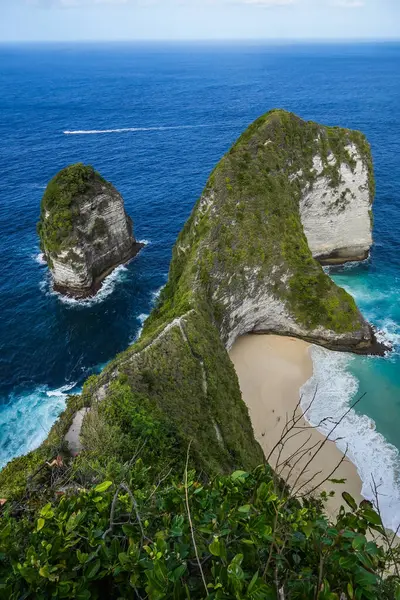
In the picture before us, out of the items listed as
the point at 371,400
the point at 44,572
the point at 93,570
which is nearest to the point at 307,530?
the point at 93,570

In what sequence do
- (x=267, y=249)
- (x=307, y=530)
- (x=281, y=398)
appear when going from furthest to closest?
(x=267, y=249)
(x=281, y=398)
(x=307, y=530)

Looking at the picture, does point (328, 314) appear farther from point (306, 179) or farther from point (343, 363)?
point (306, 179)

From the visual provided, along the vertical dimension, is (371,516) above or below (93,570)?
above

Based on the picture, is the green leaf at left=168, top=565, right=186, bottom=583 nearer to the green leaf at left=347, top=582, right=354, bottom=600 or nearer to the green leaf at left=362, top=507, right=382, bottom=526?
the green leaf at left=347, top=582, right=354, bottom=600

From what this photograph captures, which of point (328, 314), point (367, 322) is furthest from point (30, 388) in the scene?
point (367, 322)

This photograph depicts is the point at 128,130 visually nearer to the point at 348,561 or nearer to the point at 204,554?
the point at 204,554

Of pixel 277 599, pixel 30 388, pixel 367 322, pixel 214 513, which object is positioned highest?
pixel 277 599

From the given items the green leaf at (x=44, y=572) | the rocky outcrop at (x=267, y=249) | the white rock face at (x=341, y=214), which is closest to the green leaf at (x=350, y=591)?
the green leaf at (x=44, y=572)

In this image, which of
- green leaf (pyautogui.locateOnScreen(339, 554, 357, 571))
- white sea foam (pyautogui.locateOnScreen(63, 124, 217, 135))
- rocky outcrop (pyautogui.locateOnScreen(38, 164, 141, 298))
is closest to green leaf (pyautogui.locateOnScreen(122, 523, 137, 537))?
green leaf (pyautogui.locateOnScreen(339, 554, 357, 571))
